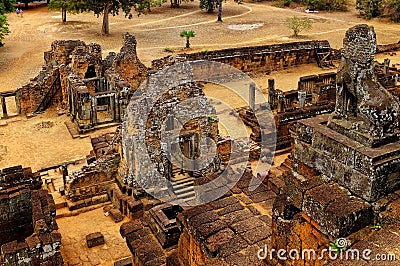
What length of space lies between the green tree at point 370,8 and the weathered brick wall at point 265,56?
17.4m

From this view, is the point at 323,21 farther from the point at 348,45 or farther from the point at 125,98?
the point at 348,45

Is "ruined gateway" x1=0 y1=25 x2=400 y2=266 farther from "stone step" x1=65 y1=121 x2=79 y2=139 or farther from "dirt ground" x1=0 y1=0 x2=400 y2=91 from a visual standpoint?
"dirt ground" x1=0 y1=0 x2=400 y2=91

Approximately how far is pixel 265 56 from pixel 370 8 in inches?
873

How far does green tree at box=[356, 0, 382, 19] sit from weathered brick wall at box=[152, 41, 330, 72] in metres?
17.4

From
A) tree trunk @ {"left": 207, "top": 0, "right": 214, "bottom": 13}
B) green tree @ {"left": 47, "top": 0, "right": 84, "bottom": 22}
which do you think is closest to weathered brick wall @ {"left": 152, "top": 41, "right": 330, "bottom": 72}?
green tree @ {"left": 47, "top": 0, "right": 84, "bottom": 22}

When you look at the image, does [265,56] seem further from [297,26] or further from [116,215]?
[116,215]

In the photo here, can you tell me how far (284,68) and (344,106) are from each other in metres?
26.2

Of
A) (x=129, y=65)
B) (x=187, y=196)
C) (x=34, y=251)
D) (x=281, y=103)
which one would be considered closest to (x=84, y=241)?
(x=34, y=251)

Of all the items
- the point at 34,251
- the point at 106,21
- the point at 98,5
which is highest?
the point at 98,5

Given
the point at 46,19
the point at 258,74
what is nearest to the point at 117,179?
the point at 258,74

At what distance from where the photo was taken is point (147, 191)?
40.2 feet

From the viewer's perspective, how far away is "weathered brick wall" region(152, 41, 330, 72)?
2805 centimetres

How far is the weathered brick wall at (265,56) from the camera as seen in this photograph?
28.1 meters

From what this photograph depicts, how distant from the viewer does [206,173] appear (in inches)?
514
